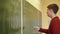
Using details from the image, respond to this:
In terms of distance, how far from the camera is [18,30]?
2.26m

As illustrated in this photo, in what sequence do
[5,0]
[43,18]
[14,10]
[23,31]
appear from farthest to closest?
1. [43,18]
2. [23,31]
3. [14,10]
4. [5,0]

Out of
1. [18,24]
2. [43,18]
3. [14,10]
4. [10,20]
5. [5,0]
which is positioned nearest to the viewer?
[5,0]

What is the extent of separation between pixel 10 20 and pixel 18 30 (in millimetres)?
403

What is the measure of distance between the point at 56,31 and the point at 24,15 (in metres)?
0.83

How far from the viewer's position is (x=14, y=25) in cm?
206

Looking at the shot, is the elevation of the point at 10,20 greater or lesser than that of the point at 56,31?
greater

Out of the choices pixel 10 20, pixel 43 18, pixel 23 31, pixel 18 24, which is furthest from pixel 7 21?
pixel 43 18

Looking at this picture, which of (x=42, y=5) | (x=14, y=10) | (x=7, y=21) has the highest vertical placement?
(x=42, y=5)

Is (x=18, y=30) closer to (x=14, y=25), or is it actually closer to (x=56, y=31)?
(x=14, y=25)

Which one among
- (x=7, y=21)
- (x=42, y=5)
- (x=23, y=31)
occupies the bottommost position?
(x=23, y=31)

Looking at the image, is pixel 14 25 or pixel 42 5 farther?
pixel 42 5

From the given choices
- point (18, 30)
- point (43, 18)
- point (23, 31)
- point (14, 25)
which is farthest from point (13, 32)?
point (43, 18)

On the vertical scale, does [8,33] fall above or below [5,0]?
below

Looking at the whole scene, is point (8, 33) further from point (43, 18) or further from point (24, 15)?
point (43, 18)
